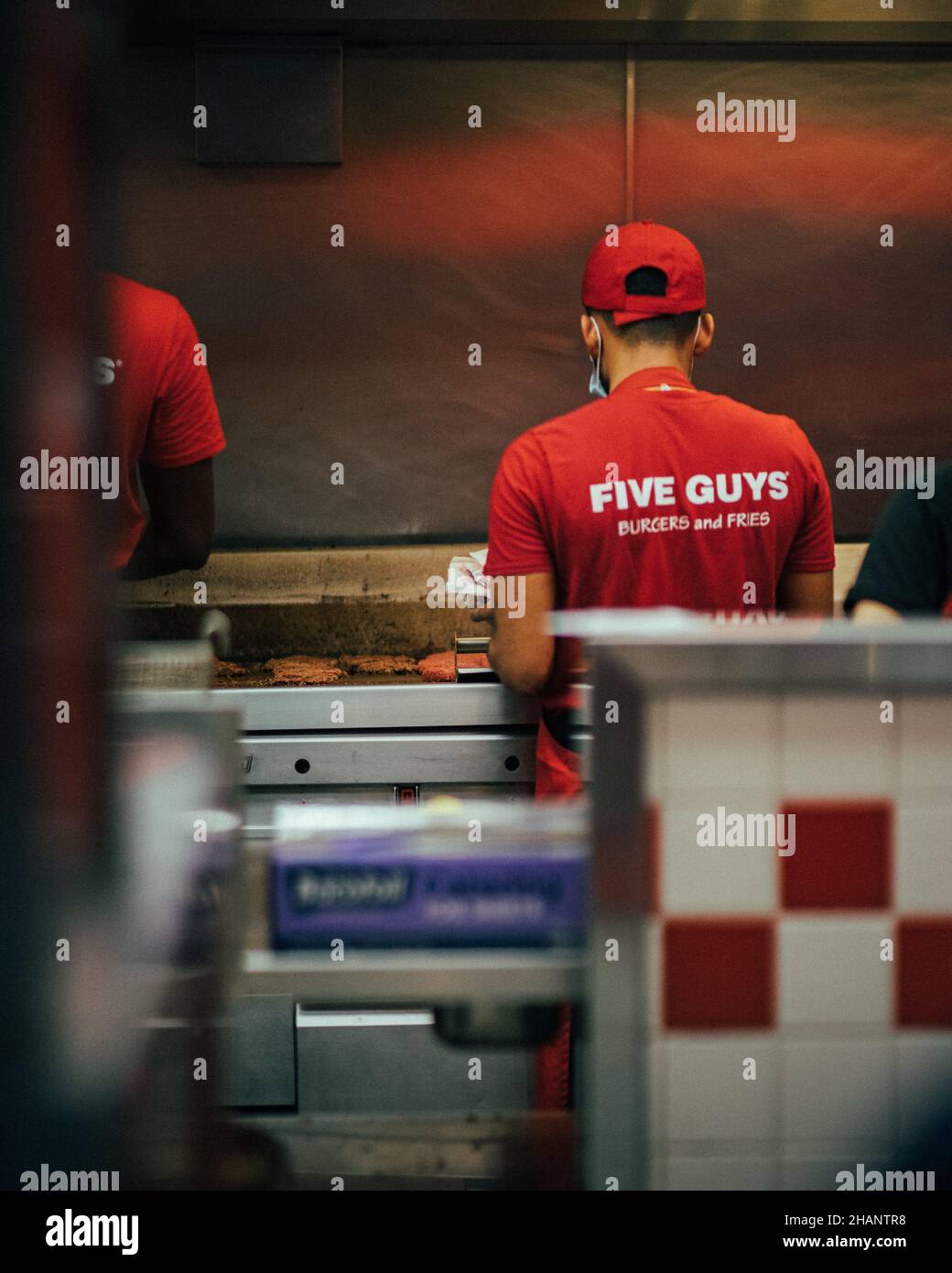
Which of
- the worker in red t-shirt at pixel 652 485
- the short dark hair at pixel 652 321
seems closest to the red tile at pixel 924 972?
the worker in red t-shirt at pixel 652 485

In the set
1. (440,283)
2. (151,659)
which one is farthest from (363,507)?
(151,659)

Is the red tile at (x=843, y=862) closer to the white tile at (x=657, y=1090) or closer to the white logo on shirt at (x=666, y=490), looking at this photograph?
the white tile at (x=657, y=1090)

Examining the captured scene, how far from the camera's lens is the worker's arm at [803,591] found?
167cm

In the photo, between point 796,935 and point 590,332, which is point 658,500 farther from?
point 796,935

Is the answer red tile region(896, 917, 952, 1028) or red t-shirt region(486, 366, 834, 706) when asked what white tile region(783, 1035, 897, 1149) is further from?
red t-shirt region(486, 366, 834, 706)

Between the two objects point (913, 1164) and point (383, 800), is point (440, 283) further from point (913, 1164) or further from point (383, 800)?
point (913, 1164)

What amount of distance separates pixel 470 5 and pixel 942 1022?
2.65 meters

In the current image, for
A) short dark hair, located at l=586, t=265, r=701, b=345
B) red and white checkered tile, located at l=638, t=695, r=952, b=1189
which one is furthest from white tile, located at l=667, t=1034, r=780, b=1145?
short dark hair, located at l=586, t=265, r=701, b=345

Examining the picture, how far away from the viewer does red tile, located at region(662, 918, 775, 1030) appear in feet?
2.55

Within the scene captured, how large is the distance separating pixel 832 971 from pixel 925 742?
160 mm

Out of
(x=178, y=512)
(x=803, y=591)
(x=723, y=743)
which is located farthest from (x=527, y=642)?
(x=723, y=743)

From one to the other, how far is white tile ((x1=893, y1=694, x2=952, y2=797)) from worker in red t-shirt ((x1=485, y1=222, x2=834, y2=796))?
0.81 metres

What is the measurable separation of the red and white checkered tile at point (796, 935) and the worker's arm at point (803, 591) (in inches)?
36.2

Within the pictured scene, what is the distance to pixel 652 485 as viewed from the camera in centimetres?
157
